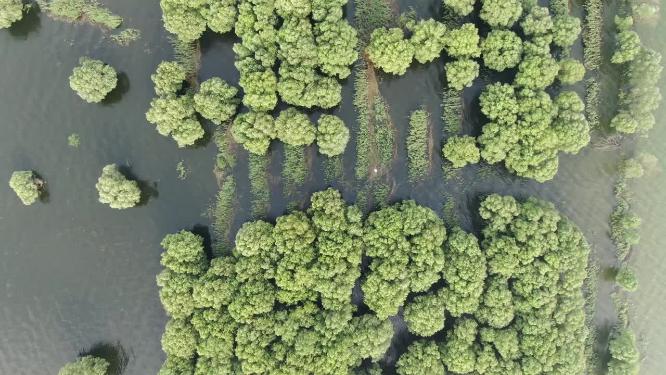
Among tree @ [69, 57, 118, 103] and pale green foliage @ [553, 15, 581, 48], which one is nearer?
tree @ [69, 57, 118, 103]

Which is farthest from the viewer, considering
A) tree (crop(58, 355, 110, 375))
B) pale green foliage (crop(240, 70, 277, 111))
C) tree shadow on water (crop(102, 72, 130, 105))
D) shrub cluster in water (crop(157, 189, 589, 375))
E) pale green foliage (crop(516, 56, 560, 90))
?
tree shadow on water (crop(102, 72, 130, 105))

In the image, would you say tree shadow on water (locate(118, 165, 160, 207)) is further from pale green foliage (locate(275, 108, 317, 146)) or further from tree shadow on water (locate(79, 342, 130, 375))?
tree shadow on water (locate(79, 342, 130, 375))

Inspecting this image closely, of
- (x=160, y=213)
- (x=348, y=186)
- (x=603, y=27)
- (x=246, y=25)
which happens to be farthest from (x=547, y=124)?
(x=160, y=213)

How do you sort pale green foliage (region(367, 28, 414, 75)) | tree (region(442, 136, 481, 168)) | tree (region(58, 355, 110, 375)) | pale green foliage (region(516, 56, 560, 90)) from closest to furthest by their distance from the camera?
1. pale green foliage (region(367, 28, 414, 75))
2. pale green foliage (region(516, 56, 560, 90))
3. tree (region(58, 355, 110, 375))
4. tree (region(442, 136, 481, 168))

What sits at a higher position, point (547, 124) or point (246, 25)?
point (246, 25)

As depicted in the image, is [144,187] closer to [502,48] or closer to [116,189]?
[116,189]

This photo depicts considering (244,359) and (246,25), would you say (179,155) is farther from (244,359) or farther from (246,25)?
(244,359)

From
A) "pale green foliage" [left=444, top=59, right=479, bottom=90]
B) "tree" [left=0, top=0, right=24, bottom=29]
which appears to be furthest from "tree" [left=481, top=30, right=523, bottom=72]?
"tree" [left=0, top=0, right=24, bottom=29]
